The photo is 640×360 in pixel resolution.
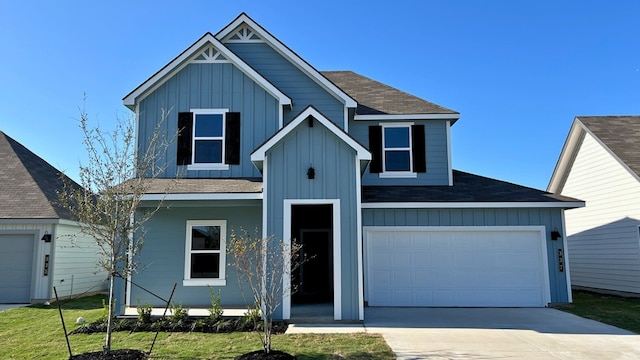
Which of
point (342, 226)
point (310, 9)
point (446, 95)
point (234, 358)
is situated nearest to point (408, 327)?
point (342, 226)

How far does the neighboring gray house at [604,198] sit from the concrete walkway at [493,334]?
5.13 meters

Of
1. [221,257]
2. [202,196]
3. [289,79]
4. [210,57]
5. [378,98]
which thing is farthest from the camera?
[378,98]

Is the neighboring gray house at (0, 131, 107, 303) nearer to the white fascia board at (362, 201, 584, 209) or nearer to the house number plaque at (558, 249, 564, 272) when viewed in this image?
the white fascia board at (362, 201, 584, 209)

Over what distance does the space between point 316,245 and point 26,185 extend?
9.93m

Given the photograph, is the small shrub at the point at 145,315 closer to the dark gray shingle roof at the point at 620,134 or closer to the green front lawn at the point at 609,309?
the green front lawn at the point at 609,309

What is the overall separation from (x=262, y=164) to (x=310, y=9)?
566 centimetres

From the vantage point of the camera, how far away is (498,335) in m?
8.33

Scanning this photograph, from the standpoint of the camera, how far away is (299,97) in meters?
13.5

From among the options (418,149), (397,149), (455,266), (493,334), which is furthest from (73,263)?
(493,334)

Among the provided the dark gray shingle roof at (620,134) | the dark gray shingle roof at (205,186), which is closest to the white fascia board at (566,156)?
the dark gray shingle roof at (620,134)

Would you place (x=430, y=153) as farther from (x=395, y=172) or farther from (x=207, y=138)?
(x=207, y=138)

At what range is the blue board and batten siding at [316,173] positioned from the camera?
980 centimetres

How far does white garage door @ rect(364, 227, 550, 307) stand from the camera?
12.2 m

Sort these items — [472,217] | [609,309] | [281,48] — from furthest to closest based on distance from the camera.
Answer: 1. [281,48]
2. [472,217]
3. [609,309]
